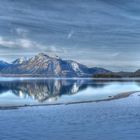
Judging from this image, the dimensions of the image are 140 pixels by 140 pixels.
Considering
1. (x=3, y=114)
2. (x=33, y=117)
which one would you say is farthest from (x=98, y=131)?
(x=3, y=114)

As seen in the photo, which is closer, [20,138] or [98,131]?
[20,138]

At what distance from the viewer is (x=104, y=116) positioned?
4956 cm

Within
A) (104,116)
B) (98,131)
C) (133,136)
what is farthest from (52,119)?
(133,136)

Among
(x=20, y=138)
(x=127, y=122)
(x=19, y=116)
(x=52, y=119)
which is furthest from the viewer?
(x=19, y=116)

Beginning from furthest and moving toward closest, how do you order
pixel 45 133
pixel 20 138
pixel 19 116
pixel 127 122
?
1. pixel 19 116
2. pixel 127 122
3. pixel 45 133
4. pixel 20 138

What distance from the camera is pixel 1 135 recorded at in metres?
35.3

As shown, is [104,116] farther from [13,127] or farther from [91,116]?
[13,127]

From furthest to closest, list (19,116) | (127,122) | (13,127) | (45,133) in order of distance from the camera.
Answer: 1. (19,116)
2. (127,122)
3. (13,127)
4. (45,133)

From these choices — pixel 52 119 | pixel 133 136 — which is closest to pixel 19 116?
pixel 52 119

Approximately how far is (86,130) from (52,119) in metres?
10.0

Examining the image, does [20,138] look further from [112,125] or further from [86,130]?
[112,125]

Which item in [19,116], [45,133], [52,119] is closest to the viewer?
[45,133]

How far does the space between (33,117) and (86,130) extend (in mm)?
13379

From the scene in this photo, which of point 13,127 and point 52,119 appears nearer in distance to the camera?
point 13,127
